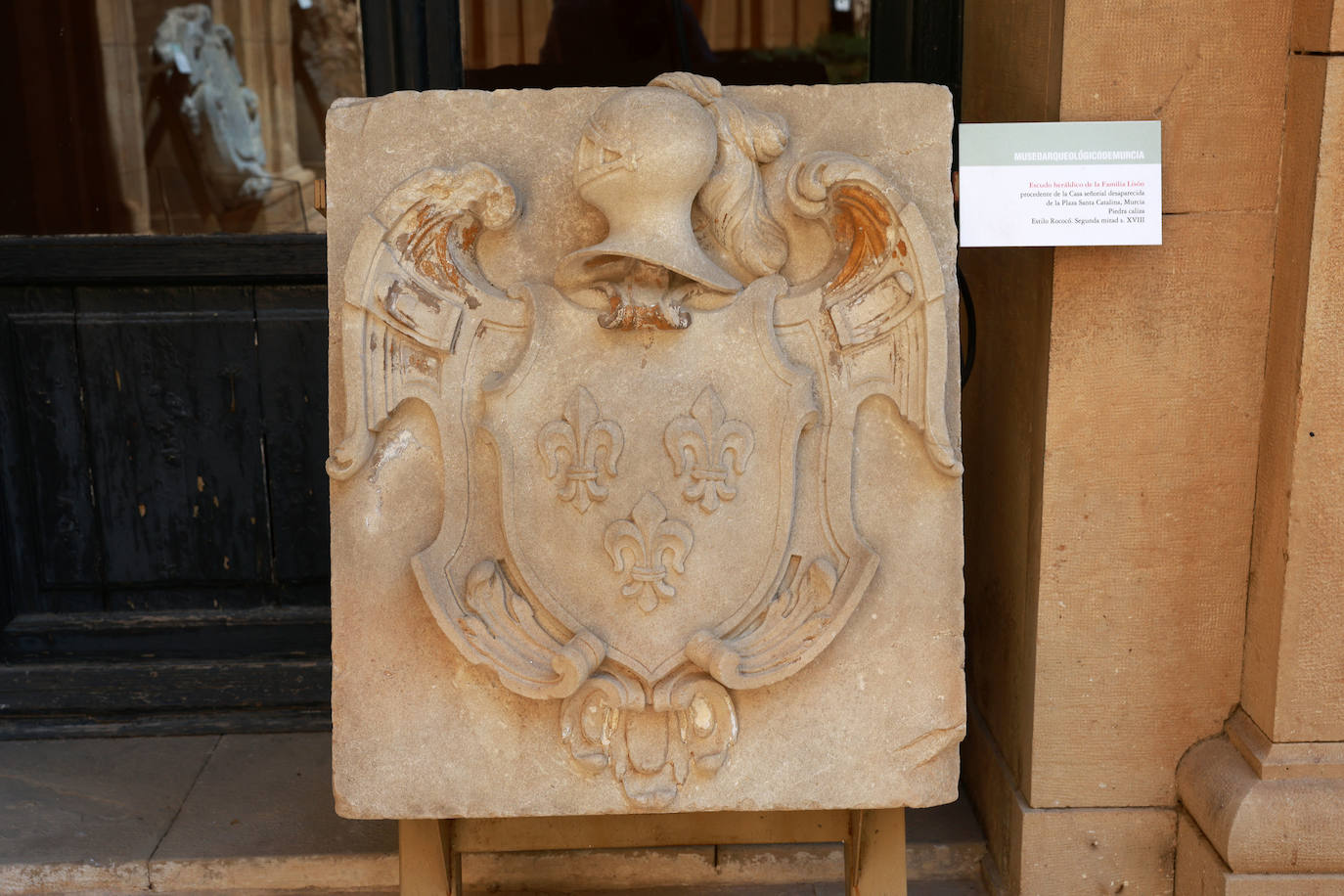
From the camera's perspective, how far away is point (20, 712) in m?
2.89

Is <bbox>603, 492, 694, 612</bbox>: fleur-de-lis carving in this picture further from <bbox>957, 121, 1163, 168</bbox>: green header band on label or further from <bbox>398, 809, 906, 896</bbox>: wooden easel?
<bbox>957, 121, 1163, 168</bbox>: green header band on label

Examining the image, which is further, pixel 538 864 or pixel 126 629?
pixel 126 629

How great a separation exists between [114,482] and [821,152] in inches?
72.6

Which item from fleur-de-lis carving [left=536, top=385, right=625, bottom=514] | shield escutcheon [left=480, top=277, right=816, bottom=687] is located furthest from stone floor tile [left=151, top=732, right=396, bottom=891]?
fleur-de-lis carving [left=536, top=385, right=625, bottom=514]

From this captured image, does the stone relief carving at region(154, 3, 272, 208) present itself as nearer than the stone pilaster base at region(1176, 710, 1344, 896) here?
No

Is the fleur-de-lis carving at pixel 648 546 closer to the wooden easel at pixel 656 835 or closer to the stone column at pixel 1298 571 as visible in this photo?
the wooden easel at pixel 656 835

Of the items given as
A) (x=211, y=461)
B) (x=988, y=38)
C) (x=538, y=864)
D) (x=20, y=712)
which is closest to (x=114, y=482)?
(x=211, y=461)

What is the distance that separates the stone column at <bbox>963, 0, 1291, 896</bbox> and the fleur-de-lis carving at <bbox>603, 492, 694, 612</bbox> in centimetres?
66

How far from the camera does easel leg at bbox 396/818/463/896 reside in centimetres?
203

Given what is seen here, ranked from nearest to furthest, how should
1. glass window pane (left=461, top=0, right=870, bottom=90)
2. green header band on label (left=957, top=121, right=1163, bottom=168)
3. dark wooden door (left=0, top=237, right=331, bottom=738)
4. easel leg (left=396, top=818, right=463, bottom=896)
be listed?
green header band on label (left=957, top=121, right=1163, bottom=168) → easel leg (left=396, top=818, right=463, bottom=896) → glass window pane (left=461, top=0, right=870, bottom=90) → dark wooden door (left=0, top=237, right=331, bottom=738)

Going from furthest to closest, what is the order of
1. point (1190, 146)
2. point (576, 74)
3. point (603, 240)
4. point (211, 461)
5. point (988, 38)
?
point (211, 461) < point (576, 74) < point (988, 38) < point (1190, 146) < point (603, 240)

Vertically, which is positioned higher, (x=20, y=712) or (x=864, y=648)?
(x=864, y=648)

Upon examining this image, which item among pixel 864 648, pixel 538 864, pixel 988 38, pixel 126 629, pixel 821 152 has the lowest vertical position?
pixel 538 864

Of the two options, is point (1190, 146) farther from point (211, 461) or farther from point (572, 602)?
point (211, 461)
